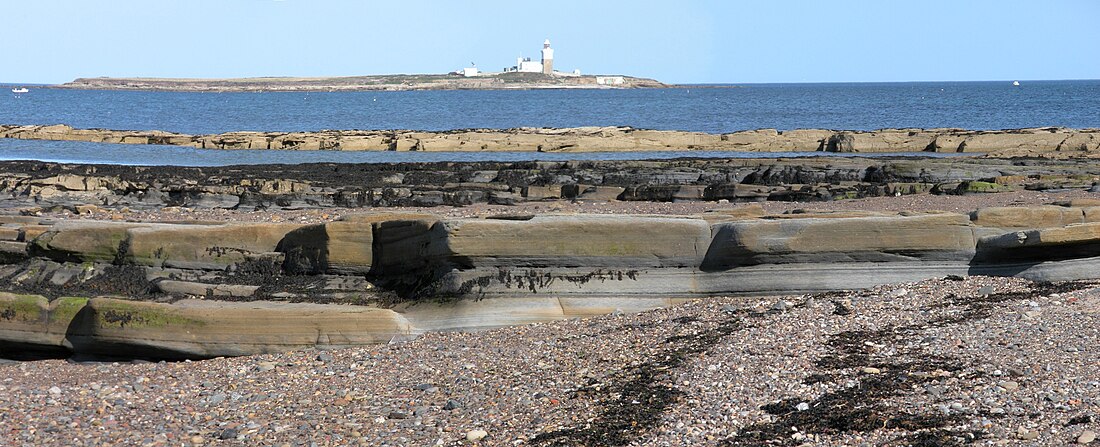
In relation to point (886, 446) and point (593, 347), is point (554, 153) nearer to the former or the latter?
point (593, 347)

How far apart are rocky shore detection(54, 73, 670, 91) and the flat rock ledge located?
164 m

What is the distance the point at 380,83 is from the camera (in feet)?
607

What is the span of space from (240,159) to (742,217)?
24286 millimetres

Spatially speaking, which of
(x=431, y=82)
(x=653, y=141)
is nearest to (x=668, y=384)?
(x=653, y=141)

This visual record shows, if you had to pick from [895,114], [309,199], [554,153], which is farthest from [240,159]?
[895,114]

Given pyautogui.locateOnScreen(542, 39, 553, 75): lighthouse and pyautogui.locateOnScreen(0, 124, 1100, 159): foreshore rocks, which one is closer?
pyautogui.locateOnScreen(0, 124, 1100, 159): foreshore rocks

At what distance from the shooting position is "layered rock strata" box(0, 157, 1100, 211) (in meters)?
19.5

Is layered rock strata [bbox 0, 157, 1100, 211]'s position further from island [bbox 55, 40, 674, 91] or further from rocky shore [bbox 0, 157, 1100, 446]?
island [bbox 55, 40, 674, 91]

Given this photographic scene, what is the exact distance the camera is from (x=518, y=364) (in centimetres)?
854

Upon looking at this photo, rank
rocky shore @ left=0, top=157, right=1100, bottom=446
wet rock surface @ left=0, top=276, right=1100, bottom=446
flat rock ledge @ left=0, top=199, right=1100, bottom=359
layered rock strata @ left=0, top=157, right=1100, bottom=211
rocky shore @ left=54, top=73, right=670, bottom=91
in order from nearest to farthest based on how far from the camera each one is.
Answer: wet rock surface @ left=0, top=276, right=1100, bottom=446
rocky shore @ left=0, top=157, right=1100, bottom=446
flat rock ledge @ left=0, top=199, right=1100, bottom=359
layered rock strata @ left=0, top=157, right=1100, bottom=211
rocky shore @ left=54, top=73, right=670, bottom=91

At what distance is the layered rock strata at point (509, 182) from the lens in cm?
1952

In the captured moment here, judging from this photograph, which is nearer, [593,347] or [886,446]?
[886,446]

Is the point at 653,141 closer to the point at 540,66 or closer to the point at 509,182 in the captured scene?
the point at 509,182

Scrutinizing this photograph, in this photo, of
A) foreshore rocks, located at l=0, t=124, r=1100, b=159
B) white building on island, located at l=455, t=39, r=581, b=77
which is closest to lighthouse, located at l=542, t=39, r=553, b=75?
white building on island, located at l=455, t=39, r=581, b=77
